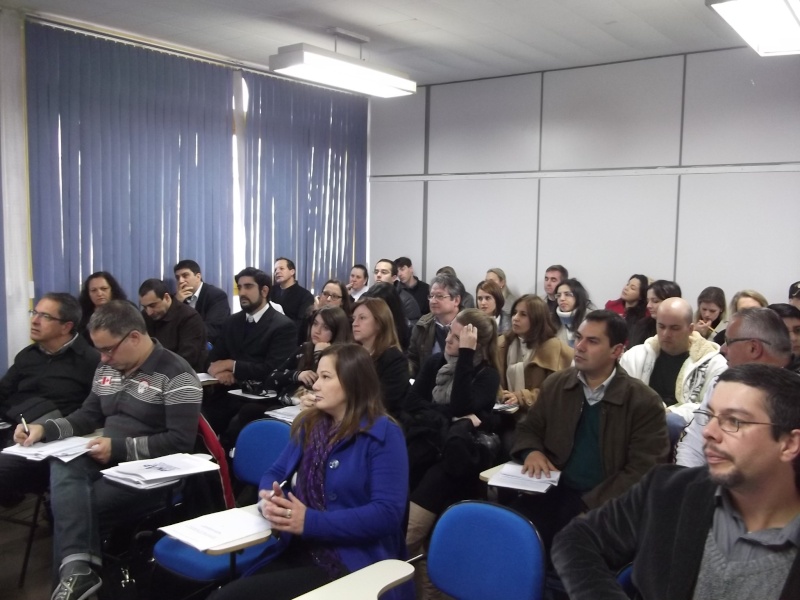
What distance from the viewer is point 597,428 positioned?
285 cm

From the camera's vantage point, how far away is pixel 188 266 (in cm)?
611

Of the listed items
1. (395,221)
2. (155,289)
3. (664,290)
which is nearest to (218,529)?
(155,289)

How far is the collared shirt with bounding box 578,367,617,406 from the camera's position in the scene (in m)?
2.88

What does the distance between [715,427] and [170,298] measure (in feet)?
13.8

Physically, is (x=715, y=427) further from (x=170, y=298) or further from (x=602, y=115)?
(x=602, y=115)

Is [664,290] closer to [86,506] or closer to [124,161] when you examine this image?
[86,506]

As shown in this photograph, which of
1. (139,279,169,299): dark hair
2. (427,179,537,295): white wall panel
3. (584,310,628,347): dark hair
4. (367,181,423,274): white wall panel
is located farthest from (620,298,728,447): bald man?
(367,181,423,274): white wall panel

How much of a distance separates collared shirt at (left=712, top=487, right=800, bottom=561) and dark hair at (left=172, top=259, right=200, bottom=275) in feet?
17.1

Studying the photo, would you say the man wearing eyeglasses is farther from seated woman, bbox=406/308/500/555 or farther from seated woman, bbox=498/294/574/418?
seated woman, bbox=498/294/574/418

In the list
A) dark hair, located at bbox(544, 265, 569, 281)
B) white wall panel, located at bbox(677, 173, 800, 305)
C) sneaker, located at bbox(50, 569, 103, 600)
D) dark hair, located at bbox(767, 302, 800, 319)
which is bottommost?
sneaker, located at bbox(50, 569, 103, 600)

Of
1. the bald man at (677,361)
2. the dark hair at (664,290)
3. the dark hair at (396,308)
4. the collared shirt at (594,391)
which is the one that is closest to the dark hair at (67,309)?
the dark hair at (396,308)

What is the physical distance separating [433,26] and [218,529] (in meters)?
4.23

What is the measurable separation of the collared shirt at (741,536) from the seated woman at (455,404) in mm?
1573

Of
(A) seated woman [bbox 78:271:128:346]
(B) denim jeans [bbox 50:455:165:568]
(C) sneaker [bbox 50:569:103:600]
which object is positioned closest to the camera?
(C) sneaker [bbox 50:569:103:600]
